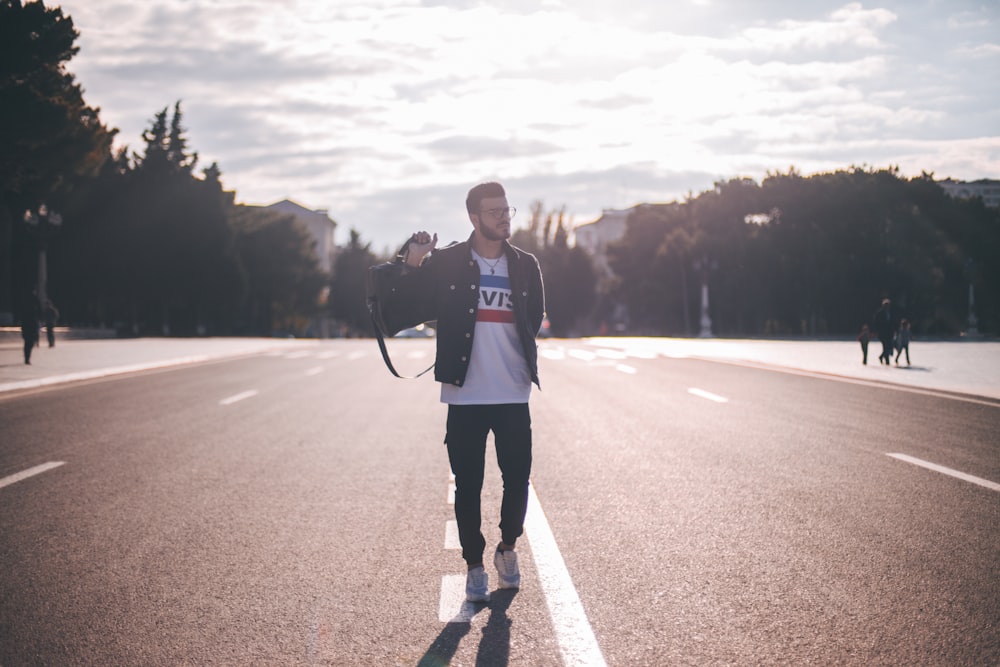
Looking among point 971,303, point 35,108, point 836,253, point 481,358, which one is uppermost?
point 35,108

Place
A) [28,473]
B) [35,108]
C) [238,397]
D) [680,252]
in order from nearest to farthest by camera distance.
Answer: [28,473] → [238,397] → [35,108] → [680,252]

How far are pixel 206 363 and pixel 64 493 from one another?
20791 mm

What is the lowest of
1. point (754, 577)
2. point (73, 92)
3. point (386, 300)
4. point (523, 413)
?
point (754, 577)

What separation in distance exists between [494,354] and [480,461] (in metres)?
0.55

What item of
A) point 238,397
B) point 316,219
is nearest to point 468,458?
point 238,397

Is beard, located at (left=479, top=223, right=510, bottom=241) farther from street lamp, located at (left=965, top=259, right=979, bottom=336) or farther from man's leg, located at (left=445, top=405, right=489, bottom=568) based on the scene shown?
street lamp, located at (left=965, top=259, right=979, bottom=336)

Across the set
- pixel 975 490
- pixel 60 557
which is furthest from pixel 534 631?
pixel 975 490

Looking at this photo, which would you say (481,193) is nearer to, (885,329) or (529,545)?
(529,545)

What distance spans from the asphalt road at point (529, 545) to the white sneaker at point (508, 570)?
9 centimetres

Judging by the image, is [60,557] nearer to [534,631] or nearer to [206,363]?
[534,631]

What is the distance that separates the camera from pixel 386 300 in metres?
4.86

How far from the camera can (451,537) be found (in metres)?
6.02

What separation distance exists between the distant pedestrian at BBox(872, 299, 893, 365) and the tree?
27737mm

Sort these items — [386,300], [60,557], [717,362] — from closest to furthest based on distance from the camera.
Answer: [386,300], [60,557], [717,362]
